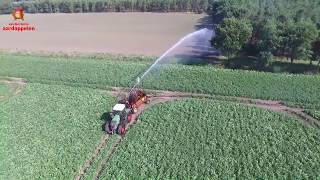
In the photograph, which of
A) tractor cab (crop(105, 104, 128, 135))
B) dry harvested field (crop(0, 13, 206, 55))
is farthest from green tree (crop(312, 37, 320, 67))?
tractor cab (crop(105, 104, 128, 135))

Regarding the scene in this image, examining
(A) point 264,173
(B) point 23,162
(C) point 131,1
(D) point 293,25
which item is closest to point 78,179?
(B) point 23,162

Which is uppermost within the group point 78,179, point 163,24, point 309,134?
point 163,24

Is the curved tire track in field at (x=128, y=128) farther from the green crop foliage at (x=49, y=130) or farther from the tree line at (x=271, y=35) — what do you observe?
the tree line at (x=271, y=35)

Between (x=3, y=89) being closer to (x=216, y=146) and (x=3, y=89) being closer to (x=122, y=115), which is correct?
(x=122, y=115)

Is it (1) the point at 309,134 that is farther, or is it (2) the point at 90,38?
(2) the point at 90,38

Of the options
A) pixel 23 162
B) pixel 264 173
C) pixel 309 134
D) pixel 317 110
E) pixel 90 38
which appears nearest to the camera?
pixel 264 173

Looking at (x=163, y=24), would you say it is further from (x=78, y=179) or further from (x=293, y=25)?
(x=78, y=179)

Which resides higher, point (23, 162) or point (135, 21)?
point (135, 21)

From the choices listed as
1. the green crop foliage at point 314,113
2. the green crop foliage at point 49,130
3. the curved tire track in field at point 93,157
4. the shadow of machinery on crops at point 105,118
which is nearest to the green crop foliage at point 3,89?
the green crop foliage at point 49,130
